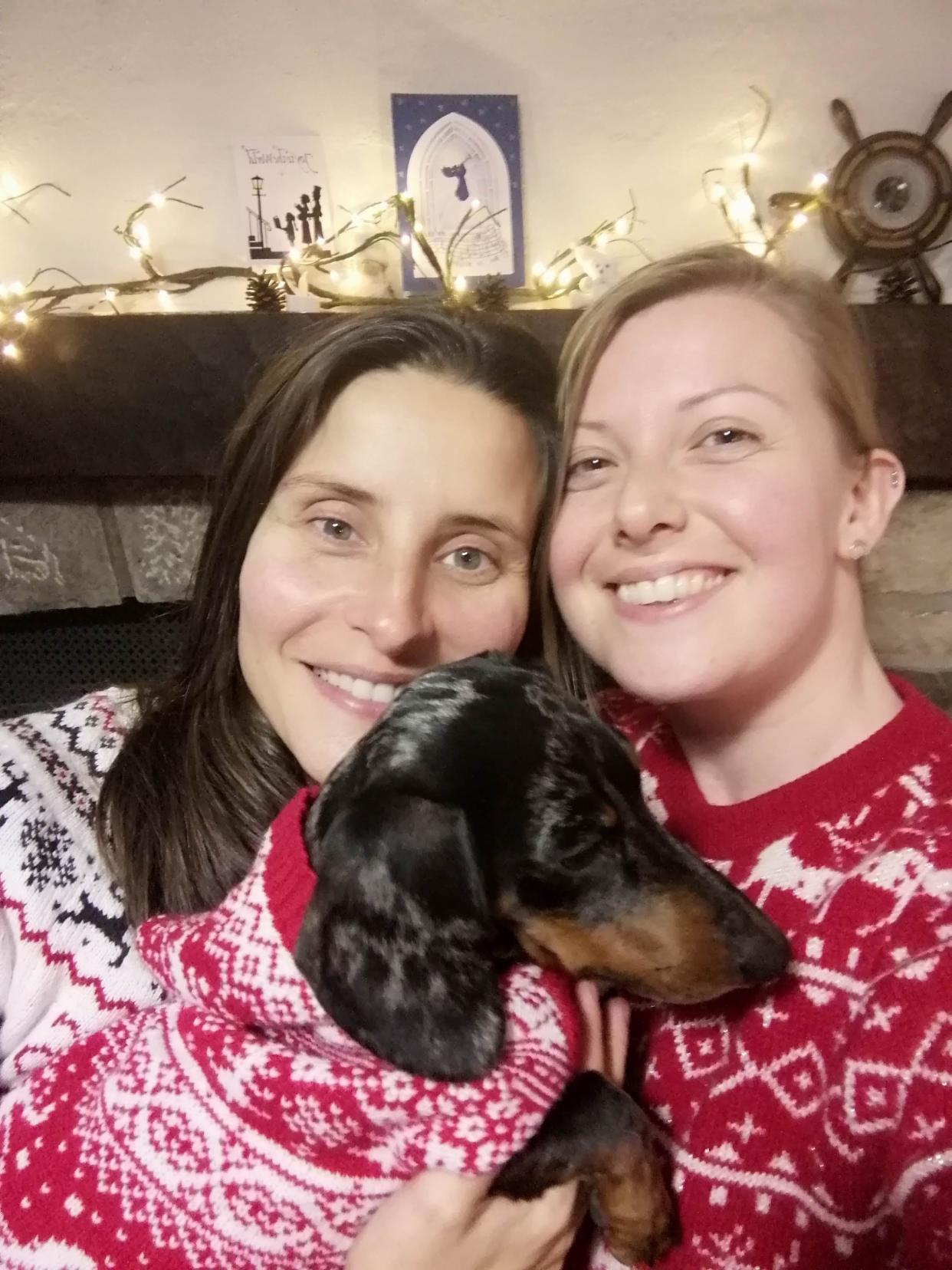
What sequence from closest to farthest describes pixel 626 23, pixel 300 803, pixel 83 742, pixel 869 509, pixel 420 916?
pixel 420 916 → pixel 300 803 → pixel 869 509 → pixel 83 742 → pixel 626 23

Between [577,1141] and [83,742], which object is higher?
[83,742]

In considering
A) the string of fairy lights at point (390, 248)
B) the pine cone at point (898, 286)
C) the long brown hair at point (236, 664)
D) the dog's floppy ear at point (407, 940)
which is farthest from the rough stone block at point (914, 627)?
the dog's floppy ear at point (407, 940)

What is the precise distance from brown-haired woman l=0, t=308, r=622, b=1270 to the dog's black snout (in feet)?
0.66

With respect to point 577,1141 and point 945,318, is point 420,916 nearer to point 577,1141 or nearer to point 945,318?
point 577,1141

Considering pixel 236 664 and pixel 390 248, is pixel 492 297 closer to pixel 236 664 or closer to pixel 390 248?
pixel 390 248

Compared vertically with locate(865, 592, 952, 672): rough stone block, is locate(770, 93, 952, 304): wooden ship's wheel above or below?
above

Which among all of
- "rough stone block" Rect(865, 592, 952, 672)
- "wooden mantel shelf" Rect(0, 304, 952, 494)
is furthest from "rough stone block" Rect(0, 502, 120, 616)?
"rough stone block" Rect(865, 592, 952, 672)

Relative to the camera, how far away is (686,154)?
233 centimetres

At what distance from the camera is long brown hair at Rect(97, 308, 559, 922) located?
1.15 m

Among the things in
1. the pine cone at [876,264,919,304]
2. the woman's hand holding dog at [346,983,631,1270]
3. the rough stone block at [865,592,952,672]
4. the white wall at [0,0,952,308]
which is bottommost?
the woman's hand holding dog at [346,983,631,1270]

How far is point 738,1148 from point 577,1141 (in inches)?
6.1

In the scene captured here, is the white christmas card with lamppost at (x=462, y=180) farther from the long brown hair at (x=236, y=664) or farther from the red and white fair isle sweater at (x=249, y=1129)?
the red and white fair isle sweater at (x=249, y=1129)

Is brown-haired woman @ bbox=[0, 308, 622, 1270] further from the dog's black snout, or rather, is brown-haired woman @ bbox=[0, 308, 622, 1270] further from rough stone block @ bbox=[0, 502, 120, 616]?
rough stone block @ bbox=[0, 502, 120, 616]

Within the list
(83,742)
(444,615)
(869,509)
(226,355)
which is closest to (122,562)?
(226,355)
